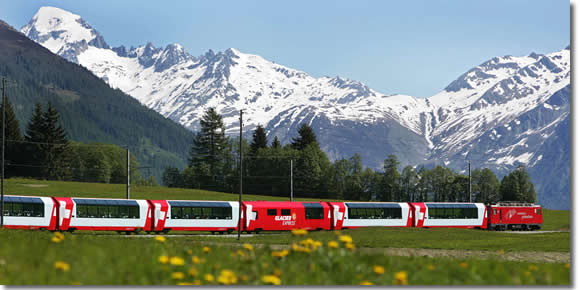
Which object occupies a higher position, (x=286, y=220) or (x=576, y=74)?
(x=576, y=74)

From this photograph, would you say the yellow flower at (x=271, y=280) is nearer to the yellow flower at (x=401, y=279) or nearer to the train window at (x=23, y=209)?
the yellow flower at (x=401, y=279)

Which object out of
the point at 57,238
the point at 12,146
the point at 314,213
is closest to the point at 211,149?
the point at 12,146

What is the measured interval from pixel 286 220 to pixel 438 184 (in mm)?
127198

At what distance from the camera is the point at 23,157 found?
123m

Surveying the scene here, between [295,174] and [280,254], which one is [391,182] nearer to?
[295,174]

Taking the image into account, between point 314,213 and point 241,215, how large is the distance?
8.67 m

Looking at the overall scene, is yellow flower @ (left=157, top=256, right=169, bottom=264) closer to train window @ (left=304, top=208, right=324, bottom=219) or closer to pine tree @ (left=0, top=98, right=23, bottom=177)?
train window @ (left=304, top=208, right=324, bottom=219)

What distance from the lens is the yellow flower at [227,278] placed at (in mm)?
9914

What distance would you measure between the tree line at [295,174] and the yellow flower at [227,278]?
130770 millimetres

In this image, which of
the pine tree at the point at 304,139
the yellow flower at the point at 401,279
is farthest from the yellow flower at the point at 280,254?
the pine tree at the point at 304,139

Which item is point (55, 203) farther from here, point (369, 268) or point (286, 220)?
point (369, 268)

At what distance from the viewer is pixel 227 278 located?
396 inches

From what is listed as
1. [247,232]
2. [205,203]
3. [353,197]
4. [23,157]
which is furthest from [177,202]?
[353,197]

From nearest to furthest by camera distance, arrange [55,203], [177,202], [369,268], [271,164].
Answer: [369,268]
[55,203]
[177,202]
[271,164]
